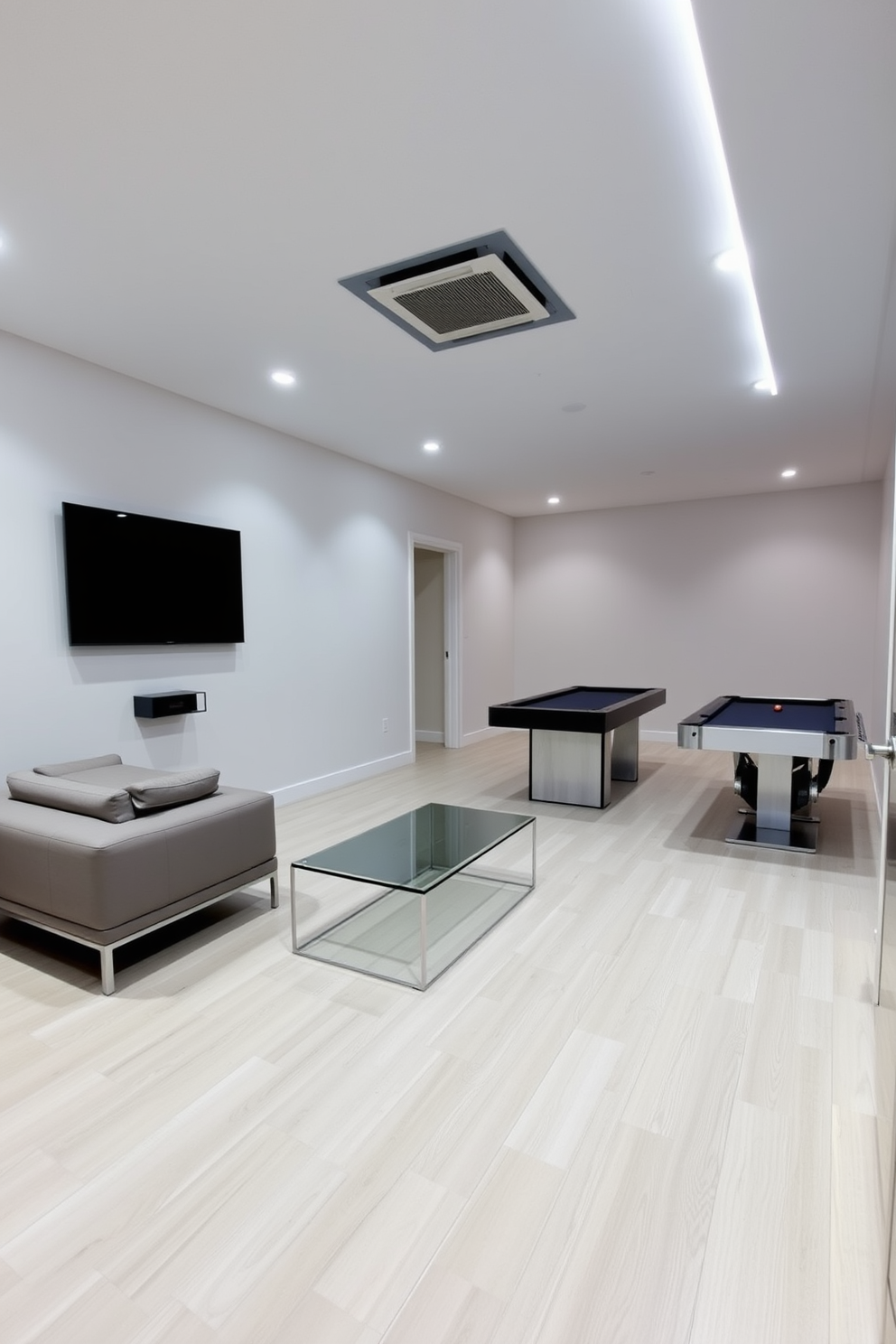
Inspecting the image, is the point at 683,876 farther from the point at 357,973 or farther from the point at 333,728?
the point at 333,728

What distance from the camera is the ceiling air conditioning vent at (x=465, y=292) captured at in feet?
A: 8.43

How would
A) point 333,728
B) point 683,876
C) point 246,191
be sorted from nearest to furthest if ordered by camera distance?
point 246,191 → point 683,876 → point 333,728

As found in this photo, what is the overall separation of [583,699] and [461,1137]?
438 centimetres

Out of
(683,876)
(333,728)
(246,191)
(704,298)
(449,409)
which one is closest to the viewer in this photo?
(246,191)

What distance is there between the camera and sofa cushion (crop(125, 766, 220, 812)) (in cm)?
261

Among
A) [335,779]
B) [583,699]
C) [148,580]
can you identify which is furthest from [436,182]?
[583,699]

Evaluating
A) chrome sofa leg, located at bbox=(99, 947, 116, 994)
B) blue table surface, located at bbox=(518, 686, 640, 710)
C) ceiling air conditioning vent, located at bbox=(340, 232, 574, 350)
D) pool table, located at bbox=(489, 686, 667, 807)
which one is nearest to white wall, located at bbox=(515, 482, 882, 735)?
blue table surface, located at bbox=(518, 686, 640, 710)

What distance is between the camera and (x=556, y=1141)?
1.66 meters

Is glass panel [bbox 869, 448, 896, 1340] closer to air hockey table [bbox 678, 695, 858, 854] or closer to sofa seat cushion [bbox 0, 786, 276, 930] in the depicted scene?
air hockey table [bbox 678, 695, 858, 854]

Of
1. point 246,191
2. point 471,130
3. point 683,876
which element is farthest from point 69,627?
point 683,876

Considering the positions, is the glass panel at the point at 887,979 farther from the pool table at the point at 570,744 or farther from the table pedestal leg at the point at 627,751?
the table pedestal leg at the point at 627,751

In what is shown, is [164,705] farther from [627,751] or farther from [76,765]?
[627,751]

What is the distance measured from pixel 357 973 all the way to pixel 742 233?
304 cm

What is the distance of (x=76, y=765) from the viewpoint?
10.6ft
